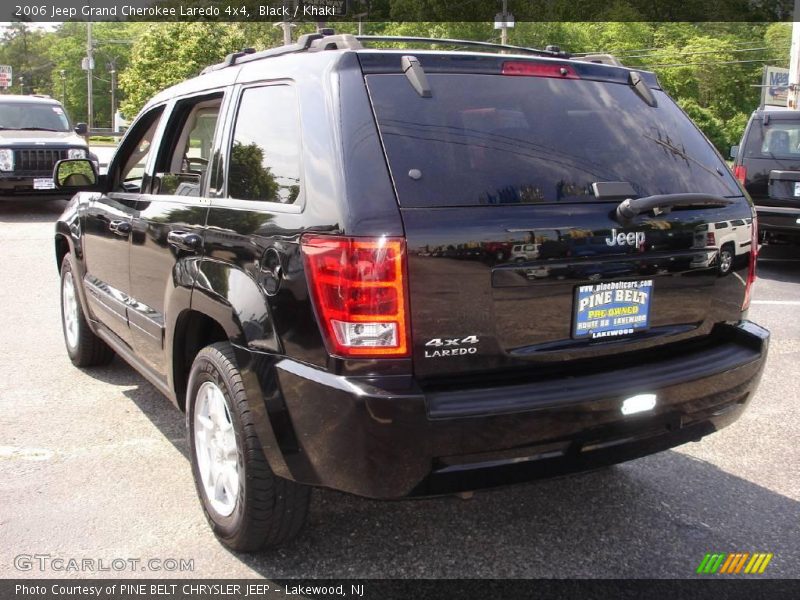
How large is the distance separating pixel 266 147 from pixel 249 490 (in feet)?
4.17

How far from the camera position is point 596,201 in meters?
2.89

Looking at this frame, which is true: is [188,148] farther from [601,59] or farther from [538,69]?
[601,59]

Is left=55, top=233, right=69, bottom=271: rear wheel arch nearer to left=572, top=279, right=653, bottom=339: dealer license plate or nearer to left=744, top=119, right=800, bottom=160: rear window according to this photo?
left=572, top=279, right=653, bottom=339: dealer license plate

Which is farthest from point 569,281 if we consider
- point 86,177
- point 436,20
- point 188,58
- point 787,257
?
point 436,20

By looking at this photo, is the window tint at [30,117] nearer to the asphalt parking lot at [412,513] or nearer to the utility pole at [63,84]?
the asphalt parking lot at [412,513]

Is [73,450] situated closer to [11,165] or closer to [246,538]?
[246,538]

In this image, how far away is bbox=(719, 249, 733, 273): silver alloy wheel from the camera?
321 cm

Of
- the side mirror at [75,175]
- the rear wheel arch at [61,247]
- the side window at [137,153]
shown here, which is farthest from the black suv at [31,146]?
the side window at [137,153]

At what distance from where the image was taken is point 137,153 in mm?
4676

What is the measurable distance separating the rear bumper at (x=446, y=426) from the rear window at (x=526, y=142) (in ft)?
2.09

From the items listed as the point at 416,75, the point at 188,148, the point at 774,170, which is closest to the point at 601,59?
the point at 416,75

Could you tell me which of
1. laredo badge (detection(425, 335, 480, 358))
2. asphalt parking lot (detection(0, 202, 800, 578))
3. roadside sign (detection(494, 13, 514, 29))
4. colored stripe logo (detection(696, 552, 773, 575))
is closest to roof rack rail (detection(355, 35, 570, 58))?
laredo badge (detection(425, 335, 480, 358))

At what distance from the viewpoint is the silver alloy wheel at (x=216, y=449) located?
316cm

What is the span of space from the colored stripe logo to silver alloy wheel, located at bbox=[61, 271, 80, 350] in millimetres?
4142
